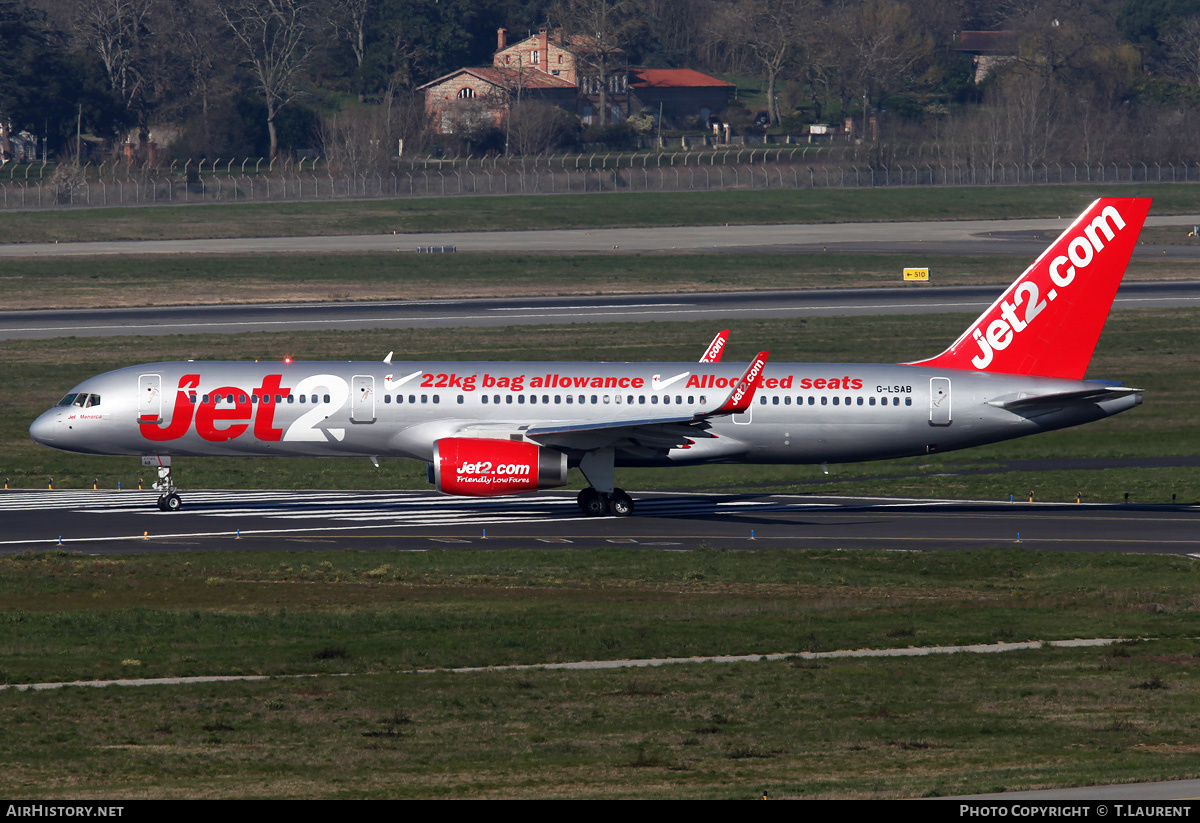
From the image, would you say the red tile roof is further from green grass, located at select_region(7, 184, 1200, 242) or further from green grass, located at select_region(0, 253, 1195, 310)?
green grass, located at select_region(0, 253, 1195, 310)

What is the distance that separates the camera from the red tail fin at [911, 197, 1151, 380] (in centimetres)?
4506

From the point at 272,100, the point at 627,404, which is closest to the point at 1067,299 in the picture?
the point at 627,404

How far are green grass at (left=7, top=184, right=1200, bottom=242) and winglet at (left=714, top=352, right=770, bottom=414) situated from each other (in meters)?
88.4

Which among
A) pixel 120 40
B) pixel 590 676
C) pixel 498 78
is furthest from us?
pixel 498 78

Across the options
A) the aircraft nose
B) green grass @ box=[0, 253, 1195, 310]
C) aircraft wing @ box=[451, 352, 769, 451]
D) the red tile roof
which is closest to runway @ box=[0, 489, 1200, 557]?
the aircraft nose

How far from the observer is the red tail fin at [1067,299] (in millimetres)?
45062

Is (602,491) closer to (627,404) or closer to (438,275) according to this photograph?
(627,404)

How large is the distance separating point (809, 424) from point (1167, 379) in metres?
30.4

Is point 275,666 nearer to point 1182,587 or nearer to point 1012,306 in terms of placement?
point 1182,587

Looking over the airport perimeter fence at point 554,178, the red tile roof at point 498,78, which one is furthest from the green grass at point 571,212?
the red tile roof at point 498,78

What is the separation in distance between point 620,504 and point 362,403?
28.3 feet

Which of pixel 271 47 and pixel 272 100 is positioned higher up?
pixel 271 47

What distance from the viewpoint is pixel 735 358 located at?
69.6 m

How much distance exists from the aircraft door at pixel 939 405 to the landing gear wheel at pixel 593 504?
10700 millimetres
